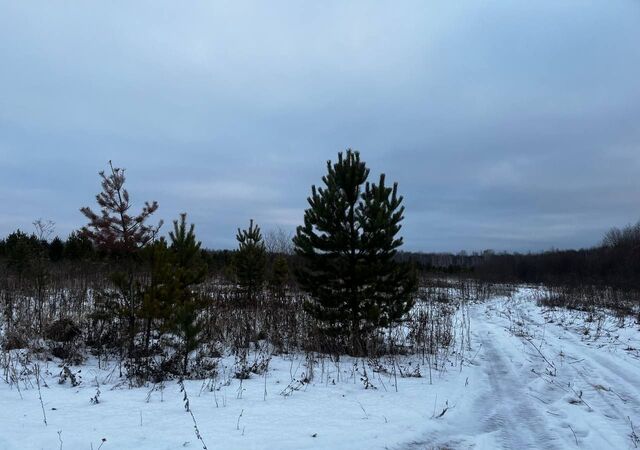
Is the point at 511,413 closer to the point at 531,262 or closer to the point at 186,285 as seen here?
the point at 186,285

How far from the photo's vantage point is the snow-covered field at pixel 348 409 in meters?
4.42

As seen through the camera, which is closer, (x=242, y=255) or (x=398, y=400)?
(x=398, y=400)

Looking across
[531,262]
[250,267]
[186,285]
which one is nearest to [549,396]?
[186,285]

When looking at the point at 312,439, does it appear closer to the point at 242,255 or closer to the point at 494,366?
the point at 494,366

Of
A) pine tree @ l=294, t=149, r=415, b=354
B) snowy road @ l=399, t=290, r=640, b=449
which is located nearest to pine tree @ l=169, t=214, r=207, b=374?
pine tree @ l=294, t=149, r=415, b=354

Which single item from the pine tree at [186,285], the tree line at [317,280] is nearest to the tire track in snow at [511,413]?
the tree line at [317,280]

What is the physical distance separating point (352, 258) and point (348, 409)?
178 inches

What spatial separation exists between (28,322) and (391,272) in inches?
311

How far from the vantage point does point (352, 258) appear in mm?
9758

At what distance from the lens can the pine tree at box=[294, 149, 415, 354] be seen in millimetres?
9500

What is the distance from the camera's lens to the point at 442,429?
4.94m

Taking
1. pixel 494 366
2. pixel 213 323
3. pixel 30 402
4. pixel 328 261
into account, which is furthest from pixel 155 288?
pixel 494 366

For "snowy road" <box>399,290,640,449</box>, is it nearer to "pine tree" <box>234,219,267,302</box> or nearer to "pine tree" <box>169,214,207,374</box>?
"pine tree" <box>169,214,207,374</box>

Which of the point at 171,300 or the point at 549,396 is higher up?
the point at 171,300
